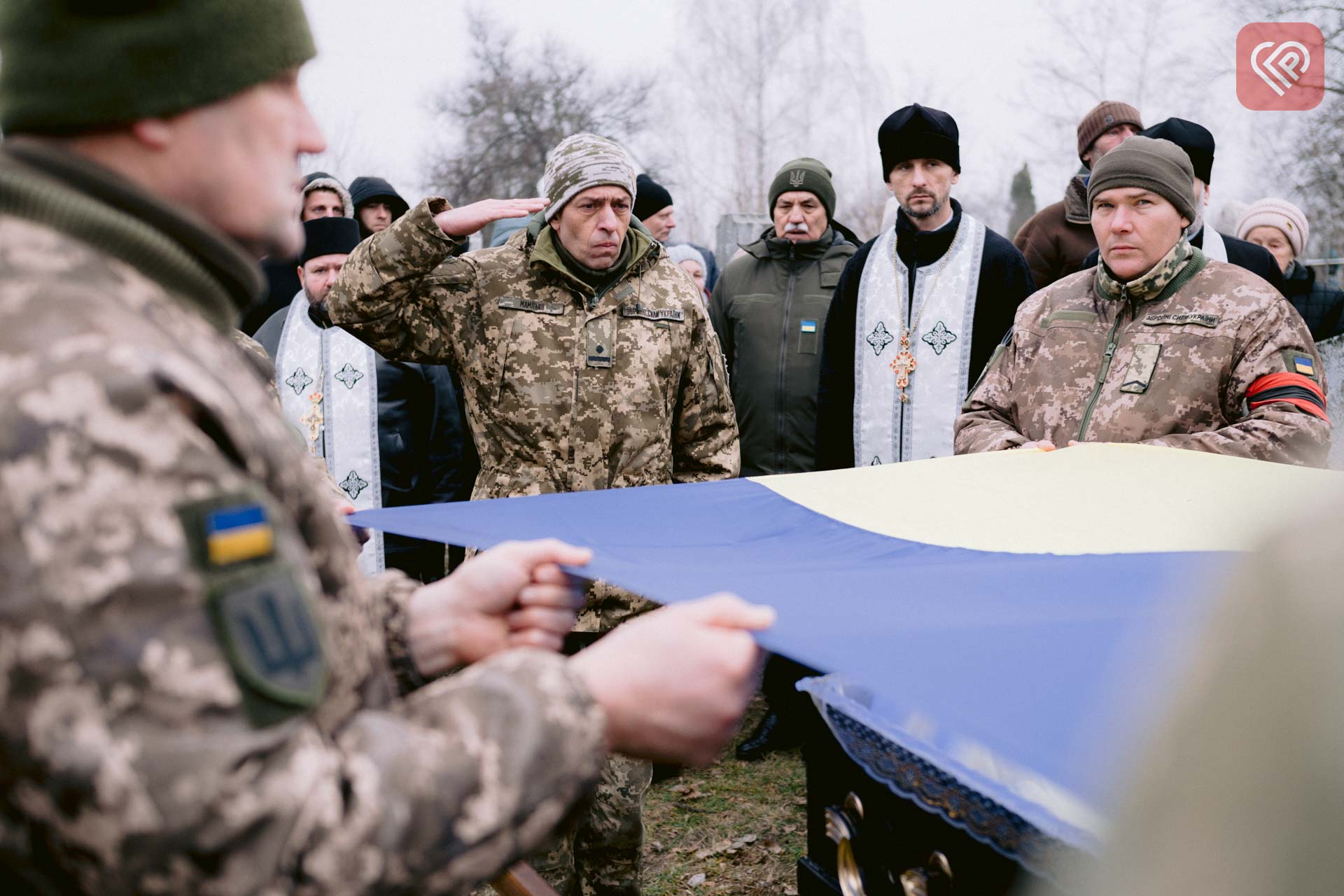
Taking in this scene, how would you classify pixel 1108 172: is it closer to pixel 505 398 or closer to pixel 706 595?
pixel 505 398

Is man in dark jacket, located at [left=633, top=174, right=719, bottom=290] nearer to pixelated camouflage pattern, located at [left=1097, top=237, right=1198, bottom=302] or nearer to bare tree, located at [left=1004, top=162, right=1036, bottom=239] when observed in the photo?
pixelated camouflage pattern, located at [left=1097, top=237, right=1198, bottom=302]

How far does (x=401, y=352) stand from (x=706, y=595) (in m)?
2.18

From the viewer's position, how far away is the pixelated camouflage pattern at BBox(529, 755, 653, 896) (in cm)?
344

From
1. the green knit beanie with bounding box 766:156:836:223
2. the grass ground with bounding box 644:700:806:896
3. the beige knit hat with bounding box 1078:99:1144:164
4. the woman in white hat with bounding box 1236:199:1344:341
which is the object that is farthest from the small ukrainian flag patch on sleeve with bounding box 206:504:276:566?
the woman in white hat with bounding box 1236:199:1344:341

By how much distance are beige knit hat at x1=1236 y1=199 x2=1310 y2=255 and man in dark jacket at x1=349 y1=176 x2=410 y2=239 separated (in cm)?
474

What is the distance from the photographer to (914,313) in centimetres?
468

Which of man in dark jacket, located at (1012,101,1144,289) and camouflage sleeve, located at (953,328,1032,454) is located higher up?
man in dark jacket, located at (1012,101,1144,289)

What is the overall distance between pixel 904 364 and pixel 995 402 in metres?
1.09

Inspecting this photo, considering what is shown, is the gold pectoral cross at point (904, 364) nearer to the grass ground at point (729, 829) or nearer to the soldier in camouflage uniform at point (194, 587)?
the grass ground at point (729, 829)

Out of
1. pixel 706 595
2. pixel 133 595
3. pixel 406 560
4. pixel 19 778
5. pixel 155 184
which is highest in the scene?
pixel 155 184

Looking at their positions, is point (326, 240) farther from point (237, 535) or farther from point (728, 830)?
point (237, 535)

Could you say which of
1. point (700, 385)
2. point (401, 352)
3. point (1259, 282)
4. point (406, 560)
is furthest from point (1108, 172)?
point (406, 560)

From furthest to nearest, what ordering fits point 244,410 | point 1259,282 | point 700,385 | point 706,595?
1. point 700,385
2. point 1259,282
3. point 706,595
4. point 244,410

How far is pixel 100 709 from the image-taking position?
2.61ft
